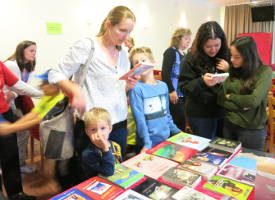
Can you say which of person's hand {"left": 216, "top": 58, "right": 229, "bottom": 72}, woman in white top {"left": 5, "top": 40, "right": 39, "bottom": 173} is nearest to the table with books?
person's hand {"left": 216, "top": 58, "right": 229, "bottom": 72}

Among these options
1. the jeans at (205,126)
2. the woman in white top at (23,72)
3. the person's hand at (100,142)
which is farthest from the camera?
the woman in white top at (23,72)

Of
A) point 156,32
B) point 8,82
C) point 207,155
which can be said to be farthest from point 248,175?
point 156,32

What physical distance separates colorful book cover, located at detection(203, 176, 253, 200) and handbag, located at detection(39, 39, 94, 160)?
2.48 ft

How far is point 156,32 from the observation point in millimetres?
5867

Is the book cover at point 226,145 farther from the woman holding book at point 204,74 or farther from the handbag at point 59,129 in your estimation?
the handbag at point 59,129

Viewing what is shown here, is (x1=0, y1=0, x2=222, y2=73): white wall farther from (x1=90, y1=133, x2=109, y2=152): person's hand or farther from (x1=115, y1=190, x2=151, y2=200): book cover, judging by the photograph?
(x1=115, y1=190, x2=151, y2=200): book cover

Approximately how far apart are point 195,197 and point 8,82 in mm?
1573

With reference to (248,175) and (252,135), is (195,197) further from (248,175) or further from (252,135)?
(252,135)

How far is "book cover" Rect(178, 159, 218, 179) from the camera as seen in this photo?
1.16 meters

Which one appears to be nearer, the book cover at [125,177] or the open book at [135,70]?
the book cover at [125,177]

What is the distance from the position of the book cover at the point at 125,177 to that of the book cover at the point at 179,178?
4.8 inches

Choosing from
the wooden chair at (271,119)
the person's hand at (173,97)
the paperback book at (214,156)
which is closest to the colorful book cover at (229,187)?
the paperback book at (214,156)

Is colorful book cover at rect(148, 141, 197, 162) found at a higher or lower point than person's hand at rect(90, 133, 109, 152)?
lower

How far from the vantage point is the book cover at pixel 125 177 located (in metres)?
1.11
